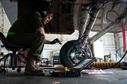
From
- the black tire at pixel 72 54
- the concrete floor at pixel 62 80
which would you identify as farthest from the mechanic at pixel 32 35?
the black tire at pixel 72 54

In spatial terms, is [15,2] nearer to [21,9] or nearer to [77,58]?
[21,9]

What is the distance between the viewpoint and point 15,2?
7.91 ft

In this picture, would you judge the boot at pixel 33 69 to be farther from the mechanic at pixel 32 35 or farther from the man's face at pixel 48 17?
the man's face at pixel 48 17

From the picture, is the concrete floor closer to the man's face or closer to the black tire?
the man's face

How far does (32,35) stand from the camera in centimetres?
212

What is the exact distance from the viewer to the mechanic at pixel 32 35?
2.06m

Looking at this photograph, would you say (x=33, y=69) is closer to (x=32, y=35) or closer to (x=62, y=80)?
(x=32, y=35)

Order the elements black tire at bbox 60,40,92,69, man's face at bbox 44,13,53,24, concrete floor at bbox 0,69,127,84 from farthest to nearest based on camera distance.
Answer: black tire at bbox 60,40,92,69
man's face at bbox 44,13,53,24
concrete floor at bbox 0,69,127,84

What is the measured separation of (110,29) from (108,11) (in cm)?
45

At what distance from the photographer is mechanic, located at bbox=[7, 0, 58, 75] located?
2.06 meters

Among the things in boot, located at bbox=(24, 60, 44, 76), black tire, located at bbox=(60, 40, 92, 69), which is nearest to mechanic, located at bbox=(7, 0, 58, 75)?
→ boot, located at bbox=(24, 60, 44, 76)

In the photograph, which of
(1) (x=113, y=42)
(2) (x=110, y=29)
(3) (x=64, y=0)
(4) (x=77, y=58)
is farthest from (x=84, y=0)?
(1) (x=113, y=42)

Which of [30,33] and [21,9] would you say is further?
[21,9]

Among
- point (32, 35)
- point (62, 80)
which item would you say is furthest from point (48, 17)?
point (62, 80)
